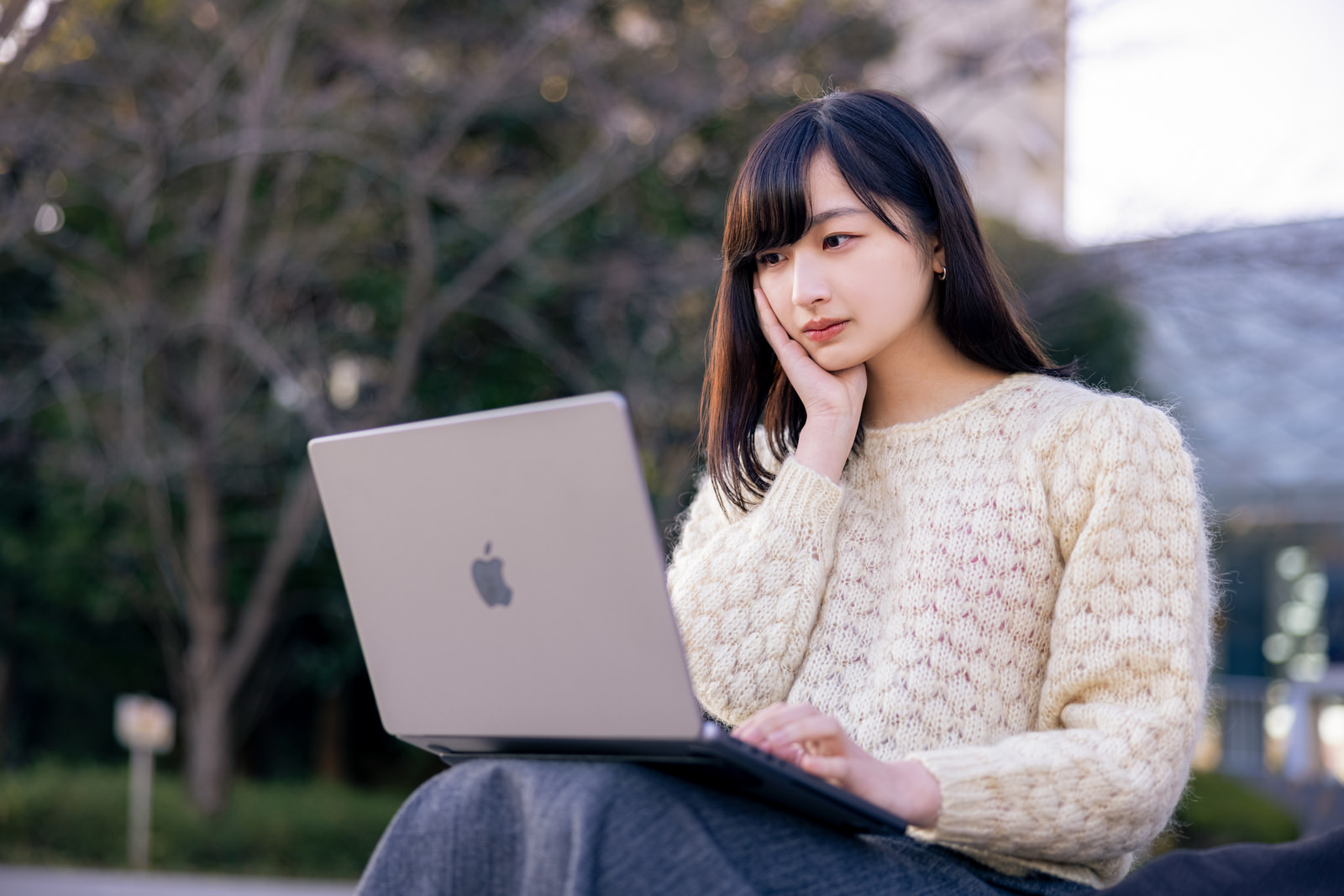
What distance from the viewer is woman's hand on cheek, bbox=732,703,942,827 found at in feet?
3.68

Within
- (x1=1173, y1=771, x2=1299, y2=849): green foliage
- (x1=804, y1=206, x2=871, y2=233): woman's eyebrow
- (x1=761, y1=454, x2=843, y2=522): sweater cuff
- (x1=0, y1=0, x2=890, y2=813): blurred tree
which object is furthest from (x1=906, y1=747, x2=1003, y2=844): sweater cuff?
(x1=1173, y1=771, x2=1299, y2=849): green foliage

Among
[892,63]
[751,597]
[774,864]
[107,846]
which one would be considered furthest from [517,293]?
[774,864]

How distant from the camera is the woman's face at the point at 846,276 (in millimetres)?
1574

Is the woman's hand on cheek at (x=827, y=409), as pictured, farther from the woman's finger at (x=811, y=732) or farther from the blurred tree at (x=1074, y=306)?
the blurred tree at (x=1074, y=306)

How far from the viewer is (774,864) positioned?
1096 mm

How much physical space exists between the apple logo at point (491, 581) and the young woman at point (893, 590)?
0.15 metres

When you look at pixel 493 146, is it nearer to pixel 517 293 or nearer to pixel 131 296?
pixel 517 293

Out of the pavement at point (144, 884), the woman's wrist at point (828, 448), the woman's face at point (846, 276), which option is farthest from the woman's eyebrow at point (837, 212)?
the pavement at point (144, 884)

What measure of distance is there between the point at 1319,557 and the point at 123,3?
12.9m

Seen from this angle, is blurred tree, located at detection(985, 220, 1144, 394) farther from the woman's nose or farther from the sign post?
the sign post

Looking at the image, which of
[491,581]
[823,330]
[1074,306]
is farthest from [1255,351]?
[491,581]

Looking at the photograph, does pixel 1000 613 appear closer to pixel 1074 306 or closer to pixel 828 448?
pixel 828 448

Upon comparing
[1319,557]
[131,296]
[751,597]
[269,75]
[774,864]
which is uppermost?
[269,75]

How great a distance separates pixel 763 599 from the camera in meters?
1.63
